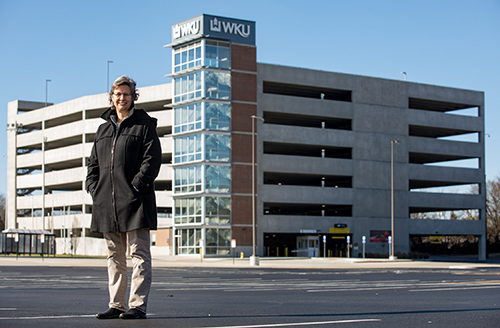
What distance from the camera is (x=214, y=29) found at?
59.5m

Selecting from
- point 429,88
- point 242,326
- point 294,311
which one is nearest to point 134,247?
point 242,326

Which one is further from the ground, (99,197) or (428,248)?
(99,197)

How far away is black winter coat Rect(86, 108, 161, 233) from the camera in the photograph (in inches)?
246

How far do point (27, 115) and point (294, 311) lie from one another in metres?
86.2

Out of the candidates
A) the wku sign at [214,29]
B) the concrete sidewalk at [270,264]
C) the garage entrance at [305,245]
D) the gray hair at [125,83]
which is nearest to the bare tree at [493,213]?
the garage entrance at [305,245]

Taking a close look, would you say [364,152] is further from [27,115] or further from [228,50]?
[27,115]

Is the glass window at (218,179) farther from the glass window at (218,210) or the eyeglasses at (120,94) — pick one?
the eyeglasses at (120,94)

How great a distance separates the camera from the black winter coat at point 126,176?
6254mm

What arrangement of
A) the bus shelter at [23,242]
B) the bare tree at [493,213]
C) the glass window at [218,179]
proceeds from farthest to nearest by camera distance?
the bare tree at [493,213]
the bus shelter at [23,242]
the glass window at [218,179]

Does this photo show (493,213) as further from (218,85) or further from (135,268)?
(135,268)

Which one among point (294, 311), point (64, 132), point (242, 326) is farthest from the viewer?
point (64, 132)

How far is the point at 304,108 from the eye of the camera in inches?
2527

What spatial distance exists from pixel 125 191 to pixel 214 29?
54943mm

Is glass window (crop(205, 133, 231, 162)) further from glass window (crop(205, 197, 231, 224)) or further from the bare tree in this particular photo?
the bare tree
